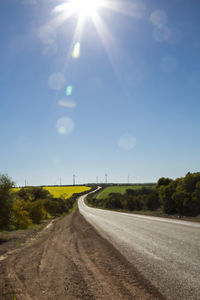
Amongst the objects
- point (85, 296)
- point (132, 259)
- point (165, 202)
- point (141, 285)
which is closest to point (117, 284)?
point (141, 285)

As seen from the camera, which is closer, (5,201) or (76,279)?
(76,279)

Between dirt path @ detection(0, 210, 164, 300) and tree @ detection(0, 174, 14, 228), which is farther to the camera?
tree @ detection(0, 174, 14, 228)

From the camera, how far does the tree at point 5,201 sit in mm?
21578

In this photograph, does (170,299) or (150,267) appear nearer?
(170,299)

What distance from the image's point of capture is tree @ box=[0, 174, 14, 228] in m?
21.6

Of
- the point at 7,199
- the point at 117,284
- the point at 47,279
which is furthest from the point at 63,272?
the point at 7,199

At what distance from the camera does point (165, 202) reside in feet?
143

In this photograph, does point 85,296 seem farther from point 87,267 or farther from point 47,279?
point 87,267

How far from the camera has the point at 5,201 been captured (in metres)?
21.8

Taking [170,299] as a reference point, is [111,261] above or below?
below


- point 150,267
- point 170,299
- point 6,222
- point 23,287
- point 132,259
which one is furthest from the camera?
point 6,222

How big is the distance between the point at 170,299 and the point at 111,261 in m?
4.10

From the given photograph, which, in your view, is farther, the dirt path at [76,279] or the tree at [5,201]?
the tree at [5,201]

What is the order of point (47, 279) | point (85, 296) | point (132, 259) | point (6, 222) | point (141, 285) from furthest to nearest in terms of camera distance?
point (6, 222) → point (132, 259) → point (47, 279) → point (141, 285) → point (85, 296)
